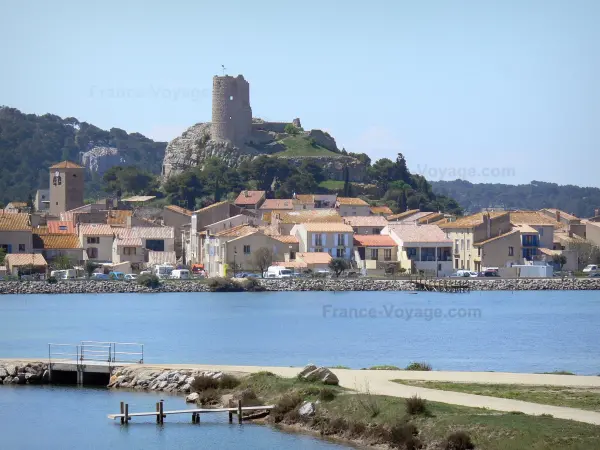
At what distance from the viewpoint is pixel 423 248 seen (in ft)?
267

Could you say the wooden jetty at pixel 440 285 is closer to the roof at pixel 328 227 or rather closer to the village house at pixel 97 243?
the roof at pixel 328 227

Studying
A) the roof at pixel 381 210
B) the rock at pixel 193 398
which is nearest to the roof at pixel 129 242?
the roof at pixel 381 210

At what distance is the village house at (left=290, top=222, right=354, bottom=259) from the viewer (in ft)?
265

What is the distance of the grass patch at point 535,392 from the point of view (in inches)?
921

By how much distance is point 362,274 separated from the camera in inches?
3204

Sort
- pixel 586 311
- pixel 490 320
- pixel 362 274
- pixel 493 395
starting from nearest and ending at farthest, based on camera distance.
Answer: pixel 493 395
pixel 490 320
pixel 586 311
pixel 362 274

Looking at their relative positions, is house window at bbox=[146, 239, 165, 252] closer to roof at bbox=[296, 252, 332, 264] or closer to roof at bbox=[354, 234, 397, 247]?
roof at bbox=[296, 252, 332, 264]

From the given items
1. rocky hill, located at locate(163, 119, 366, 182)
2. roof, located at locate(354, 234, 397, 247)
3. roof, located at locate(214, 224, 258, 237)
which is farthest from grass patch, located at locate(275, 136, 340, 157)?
roof, located at locate(214, 224, 258, 237)

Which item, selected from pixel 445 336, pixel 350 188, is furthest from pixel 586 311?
pixel 350 188

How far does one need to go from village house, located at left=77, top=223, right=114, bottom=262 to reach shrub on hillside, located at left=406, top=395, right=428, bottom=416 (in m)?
62.2

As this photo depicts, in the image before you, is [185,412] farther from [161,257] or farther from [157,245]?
[157,245]

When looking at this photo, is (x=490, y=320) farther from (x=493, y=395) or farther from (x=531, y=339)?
(x=493, y=395)

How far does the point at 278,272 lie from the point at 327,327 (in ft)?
85.6

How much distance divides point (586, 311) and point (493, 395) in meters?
40.3
